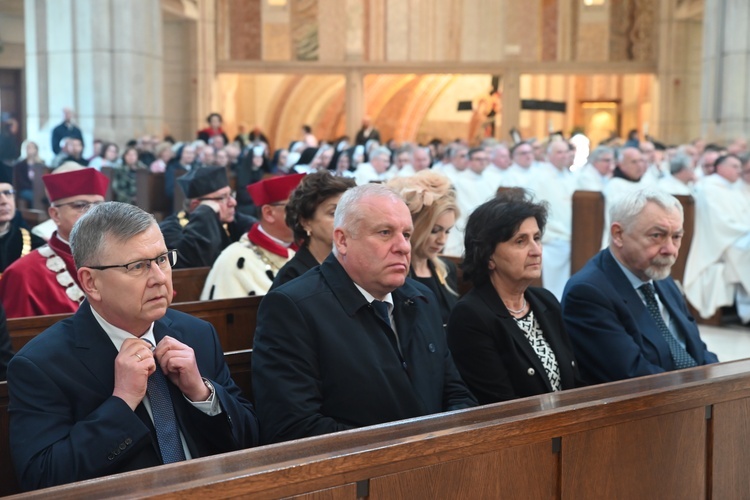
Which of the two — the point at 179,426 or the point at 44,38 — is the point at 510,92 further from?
the point at 179,426

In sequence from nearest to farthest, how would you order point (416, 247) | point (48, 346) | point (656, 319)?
1. point (48, 346)
2. point (656, 319)
3. point (416, 247)

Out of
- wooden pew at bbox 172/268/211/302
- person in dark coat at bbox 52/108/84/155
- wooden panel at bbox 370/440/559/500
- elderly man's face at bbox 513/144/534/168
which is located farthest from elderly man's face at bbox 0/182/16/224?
person in dark coat at bbox 52/108/84/155

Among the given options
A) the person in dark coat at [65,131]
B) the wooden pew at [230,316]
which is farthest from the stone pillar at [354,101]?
the wooden pew at [230,316]

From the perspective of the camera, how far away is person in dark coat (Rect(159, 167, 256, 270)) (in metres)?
6.07

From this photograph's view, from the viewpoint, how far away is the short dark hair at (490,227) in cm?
367

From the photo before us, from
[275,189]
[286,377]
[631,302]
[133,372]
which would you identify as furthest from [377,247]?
[275,189]

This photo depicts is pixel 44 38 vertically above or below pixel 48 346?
above

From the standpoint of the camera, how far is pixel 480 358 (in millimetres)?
3520

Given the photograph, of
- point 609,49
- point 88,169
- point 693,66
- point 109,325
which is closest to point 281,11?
point 609,49

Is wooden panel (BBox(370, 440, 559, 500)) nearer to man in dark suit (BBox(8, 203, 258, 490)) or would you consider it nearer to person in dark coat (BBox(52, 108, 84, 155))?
man in dark suit (BBox(8, 203, 258, 490))

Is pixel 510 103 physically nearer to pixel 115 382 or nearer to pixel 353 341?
pixel 353 341

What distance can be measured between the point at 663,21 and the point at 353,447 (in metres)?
21.1

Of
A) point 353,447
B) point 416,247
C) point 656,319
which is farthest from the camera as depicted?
point 416,247

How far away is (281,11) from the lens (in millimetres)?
22531
